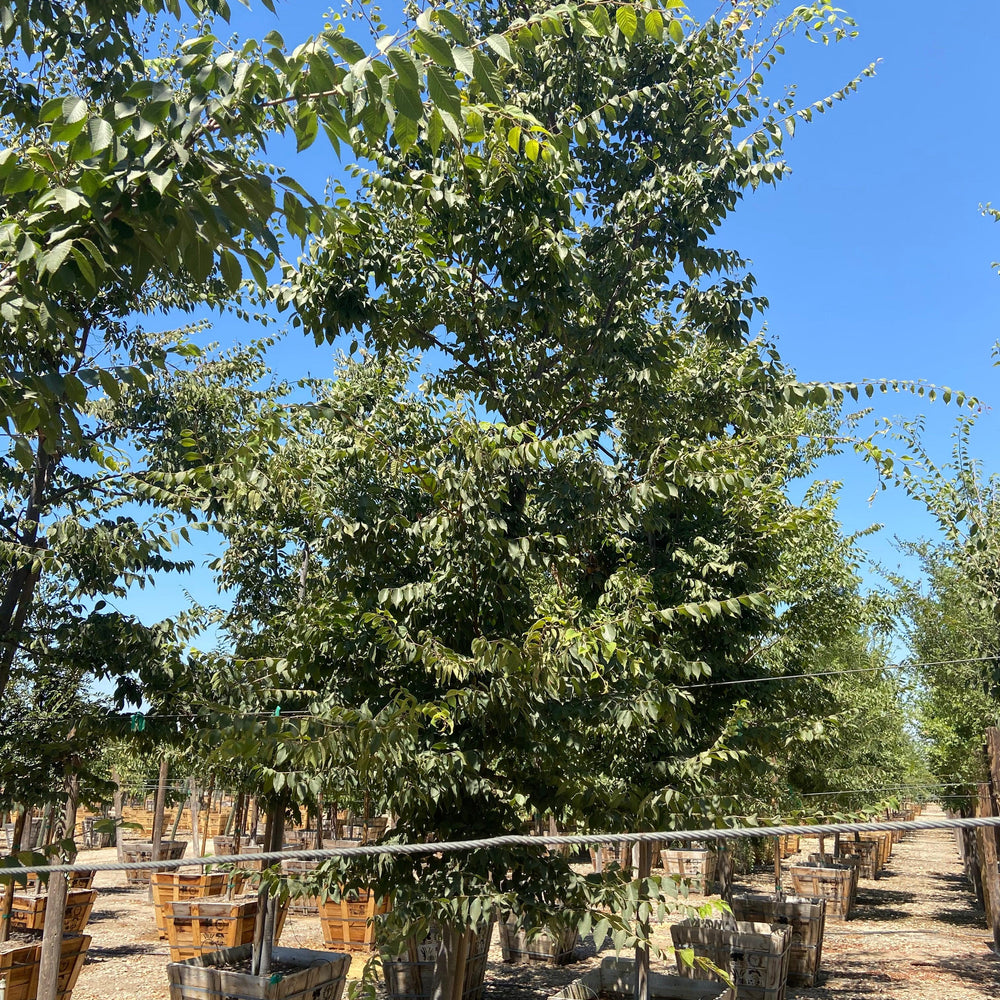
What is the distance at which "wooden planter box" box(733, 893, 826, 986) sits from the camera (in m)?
12.6

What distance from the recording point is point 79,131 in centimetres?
215

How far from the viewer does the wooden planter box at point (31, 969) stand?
893cm

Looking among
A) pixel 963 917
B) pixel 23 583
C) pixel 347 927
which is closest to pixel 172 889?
pixel 347 927

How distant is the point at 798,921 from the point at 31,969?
1043 centimetres

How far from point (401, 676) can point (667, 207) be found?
4152 millimetres

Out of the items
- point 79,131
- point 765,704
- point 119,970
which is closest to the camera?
point 79,131

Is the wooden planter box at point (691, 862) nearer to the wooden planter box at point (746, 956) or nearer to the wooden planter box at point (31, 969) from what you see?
the wooden planter box at point (746, 956)

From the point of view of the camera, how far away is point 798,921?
42.3 ft

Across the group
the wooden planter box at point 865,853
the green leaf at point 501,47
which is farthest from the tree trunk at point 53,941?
the wooden planter box at point 865,853

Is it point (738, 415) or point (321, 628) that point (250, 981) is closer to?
point (321, 628)

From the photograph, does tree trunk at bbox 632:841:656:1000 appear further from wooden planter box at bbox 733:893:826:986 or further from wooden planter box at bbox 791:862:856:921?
wooden planter box at bbox 791:862:856:921

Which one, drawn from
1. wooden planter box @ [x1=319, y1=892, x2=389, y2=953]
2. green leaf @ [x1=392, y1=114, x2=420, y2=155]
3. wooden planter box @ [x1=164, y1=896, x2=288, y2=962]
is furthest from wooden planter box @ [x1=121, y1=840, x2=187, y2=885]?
green leaf @ [x1=392, y1=114, x2=420, y2=155]

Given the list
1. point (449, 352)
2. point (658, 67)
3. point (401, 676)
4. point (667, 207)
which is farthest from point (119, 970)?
point (658, 67)

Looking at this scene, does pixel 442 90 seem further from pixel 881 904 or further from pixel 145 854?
pixel 145 854
